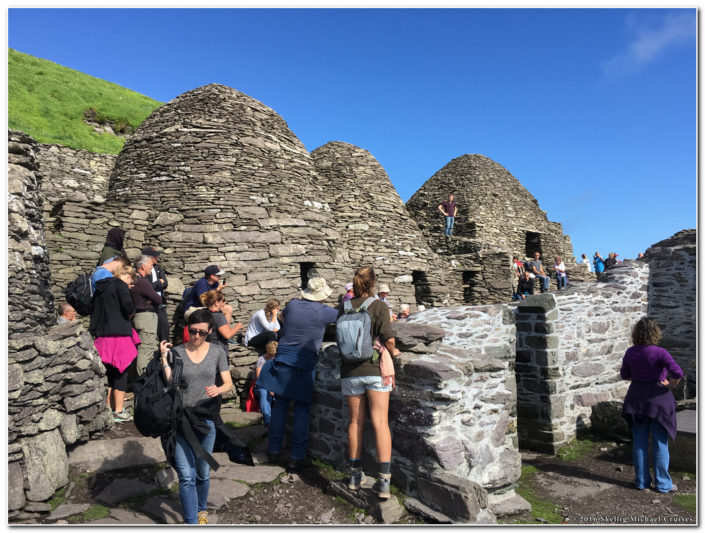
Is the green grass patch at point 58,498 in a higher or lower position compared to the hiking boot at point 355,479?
lower

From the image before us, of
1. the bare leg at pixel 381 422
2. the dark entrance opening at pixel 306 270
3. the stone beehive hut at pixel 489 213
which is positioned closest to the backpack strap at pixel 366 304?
the bare leg at pixel 381 422

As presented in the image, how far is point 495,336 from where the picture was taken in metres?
5.87

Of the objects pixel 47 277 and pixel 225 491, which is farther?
pixel 47 277

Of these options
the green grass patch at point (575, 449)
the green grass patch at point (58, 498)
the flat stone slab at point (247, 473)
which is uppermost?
the green grass patch at point (58, 498)

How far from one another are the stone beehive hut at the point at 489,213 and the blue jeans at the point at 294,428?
18095 millimetres

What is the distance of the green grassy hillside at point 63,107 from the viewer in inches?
923

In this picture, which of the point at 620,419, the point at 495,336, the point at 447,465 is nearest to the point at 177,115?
the point at 495,336

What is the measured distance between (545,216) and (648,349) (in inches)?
1097

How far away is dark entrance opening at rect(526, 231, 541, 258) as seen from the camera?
29.0m

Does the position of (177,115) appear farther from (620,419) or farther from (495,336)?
(620,419)

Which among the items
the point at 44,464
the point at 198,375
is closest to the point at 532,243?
the point at 198,375

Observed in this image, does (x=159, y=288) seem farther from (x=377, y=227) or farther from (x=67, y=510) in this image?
(x=377, y=227)

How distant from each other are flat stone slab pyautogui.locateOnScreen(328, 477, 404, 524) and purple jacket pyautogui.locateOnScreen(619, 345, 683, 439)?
2.93 meters

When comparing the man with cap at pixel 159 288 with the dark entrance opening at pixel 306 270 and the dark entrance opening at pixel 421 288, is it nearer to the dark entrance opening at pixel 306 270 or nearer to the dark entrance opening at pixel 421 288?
the dark entrance opening at pixel 306 270
